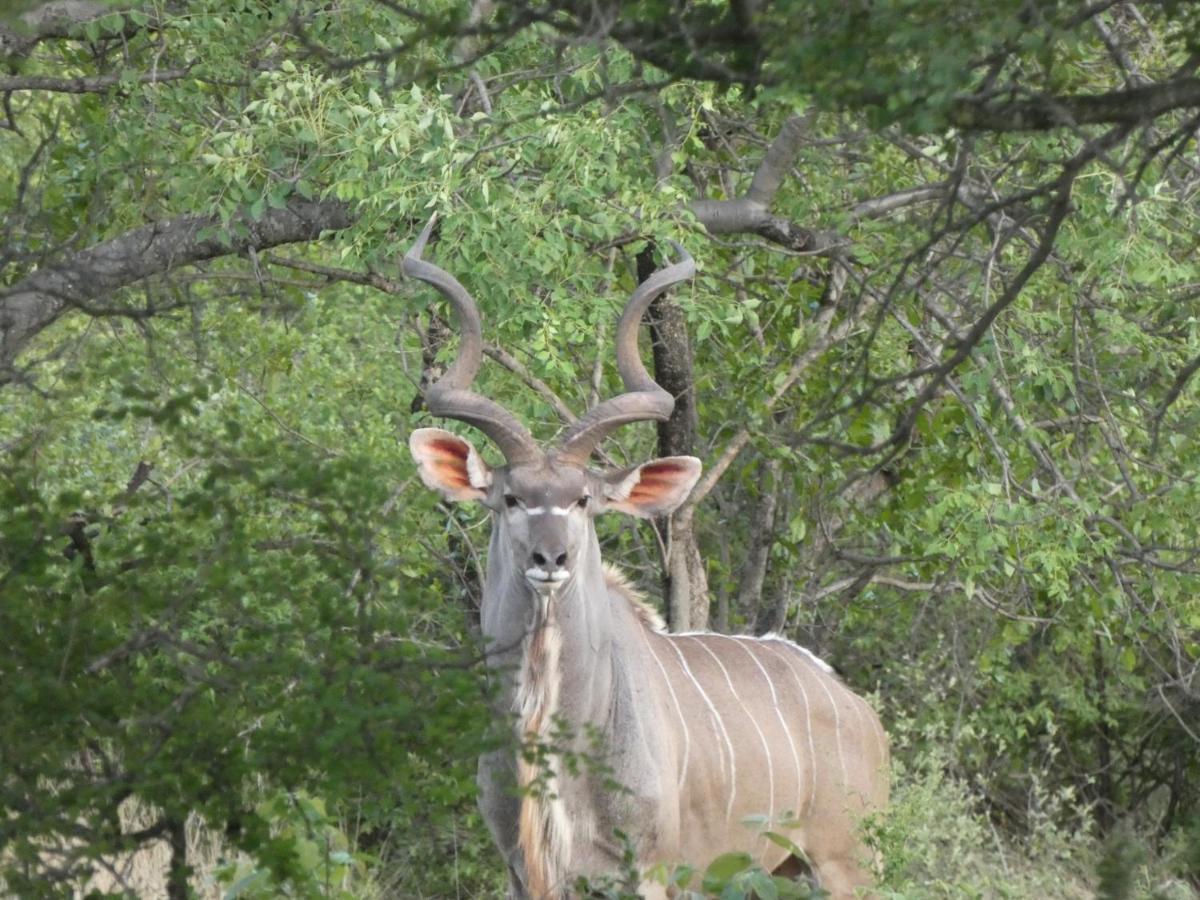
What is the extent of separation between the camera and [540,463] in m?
4.72

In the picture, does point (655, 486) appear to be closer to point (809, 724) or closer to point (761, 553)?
point (809, 724)

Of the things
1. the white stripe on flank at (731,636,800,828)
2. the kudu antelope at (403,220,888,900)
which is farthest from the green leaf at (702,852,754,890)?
the white stripe on flank at (731,636,800,828)

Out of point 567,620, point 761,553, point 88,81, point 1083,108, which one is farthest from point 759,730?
point 1083,108

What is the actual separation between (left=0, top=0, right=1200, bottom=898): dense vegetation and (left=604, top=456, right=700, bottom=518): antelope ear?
42 centimetres

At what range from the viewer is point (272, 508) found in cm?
556

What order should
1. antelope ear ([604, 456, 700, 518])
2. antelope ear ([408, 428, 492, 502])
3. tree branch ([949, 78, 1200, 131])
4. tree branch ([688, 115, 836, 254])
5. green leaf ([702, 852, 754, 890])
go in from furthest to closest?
tree branch ([688, 115, 836, 254]) < antelope ear ([604, 456, 700, 518]) < antelope ear ([408, 428, 492, 502]) < green leaf ([702, 852, 754, 890]) < tree branch ([949, 78, 1200, 131])

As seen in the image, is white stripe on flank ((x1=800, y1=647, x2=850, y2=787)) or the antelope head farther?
white stripe on flank ((x1=800, y1=647, x2=850, y2=787))

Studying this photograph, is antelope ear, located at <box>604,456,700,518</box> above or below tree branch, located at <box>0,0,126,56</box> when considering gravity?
below

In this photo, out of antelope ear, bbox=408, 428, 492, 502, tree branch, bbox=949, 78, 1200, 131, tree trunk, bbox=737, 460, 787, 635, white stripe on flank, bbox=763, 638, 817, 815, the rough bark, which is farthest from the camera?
tree trunk, bbox=737, 460, 787, 635

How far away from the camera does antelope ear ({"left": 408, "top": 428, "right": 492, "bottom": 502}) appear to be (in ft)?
15.7

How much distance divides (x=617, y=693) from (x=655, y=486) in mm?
564

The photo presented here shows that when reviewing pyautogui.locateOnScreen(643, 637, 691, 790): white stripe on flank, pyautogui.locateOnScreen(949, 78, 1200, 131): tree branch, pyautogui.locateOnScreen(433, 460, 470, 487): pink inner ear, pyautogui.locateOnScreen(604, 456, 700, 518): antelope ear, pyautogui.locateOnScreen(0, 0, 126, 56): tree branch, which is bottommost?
pyautogui.locateOnScreen(643, 637, 691, 790): white stripe on flank

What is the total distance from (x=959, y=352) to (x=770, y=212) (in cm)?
318

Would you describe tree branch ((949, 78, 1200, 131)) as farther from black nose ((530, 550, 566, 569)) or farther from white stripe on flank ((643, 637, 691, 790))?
white stripe on flank ((643, 637, 691, 790))
